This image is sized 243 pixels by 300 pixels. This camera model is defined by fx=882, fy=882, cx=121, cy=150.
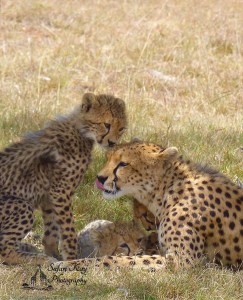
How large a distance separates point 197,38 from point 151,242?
5513mm

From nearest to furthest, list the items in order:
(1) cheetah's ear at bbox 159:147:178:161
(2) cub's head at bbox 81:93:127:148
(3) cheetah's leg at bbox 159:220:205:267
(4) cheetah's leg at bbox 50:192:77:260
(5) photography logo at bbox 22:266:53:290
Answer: (5) photography logo at bbox 22:266:53:290
(3) cheetah's leg at bbox 159:220:205:267
(1) cheetah's ear at bbox 159:147:178:161
(4) cheetah's leg at bbox 50:192:77:260
(2) cub's head at bbox 81:93:127:148

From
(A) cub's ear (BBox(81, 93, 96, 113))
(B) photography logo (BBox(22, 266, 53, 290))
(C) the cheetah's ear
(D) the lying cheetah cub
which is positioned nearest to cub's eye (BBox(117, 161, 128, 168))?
(C) the cheetah's ear

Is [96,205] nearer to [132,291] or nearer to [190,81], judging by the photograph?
[132,291]

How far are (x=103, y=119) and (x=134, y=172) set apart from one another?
602 mm

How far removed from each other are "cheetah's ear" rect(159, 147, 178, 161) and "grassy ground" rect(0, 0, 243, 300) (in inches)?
29.8

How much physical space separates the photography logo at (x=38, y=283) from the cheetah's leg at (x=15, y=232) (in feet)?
1.02

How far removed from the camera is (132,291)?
4.43 meters

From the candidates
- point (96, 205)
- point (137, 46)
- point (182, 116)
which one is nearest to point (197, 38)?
point (137, 46)

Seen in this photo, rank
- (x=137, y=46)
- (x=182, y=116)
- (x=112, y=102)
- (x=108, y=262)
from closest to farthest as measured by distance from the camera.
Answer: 1. (x=108, y=262)
2. (x=112, y=102)
3. (x=182, y=116)
4. (x=137, y=46)

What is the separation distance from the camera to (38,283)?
457cm

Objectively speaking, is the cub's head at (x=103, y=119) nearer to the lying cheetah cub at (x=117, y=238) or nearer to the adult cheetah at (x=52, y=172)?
the adult cheetah at (x=52, y=172)

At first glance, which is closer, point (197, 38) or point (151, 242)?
point (151, 242)

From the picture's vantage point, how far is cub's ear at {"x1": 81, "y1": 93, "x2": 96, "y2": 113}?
5.70m

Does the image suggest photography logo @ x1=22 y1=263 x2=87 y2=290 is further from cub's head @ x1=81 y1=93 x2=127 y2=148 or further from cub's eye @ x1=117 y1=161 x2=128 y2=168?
cub's head @ x1=81 y1=93 x2=127 y2=148
